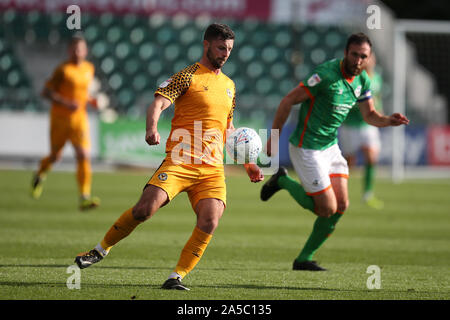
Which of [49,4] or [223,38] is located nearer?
[223,38]

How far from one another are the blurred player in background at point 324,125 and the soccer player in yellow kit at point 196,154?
118 cm

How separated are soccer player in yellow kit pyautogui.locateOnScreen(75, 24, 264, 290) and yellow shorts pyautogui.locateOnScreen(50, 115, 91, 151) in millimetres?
5522

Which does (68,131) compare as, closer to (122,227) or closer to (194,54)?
(122,227)

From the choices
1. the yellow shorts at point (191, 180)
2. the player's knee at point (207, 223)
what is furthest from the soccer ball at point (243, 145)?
the player's knee at point (207, 223)

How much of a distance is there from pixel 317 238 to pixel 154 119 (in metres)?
2.44

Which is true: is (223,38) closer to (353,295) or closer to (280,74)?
(353,295)

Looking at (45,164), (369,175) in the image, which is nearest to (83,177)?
(45,164)

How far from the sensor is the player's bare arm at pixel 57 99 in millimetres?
10961

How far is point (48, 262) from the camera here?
689 centimetres

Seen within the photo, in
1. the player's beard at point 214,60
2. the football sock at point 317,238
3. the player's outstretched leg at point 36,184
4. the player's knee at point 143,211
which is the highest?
the player's beard at point 214,60

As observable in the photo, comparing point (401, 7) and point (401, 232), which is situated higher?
point (401, 7)

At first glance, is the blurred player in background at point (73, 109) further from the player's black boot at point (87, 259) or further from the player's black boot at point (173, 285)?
the player's black boot at point (173, 285)
